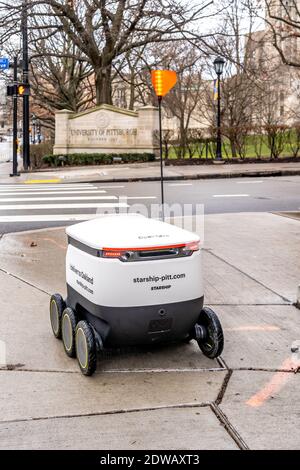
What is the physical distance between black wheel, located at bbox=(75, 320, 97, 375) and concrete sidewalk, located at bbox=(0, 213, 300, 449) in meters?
0.09

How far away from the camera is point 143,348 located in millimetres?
4562

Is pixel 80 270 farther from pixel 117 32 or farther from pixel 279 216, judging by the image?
pixel 117 32

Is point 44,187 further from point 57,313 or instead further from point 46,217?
point 57,313

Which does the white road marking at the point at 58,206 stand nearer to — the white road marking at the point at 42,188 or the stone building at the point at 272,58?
the white road marking at the point at 42,188

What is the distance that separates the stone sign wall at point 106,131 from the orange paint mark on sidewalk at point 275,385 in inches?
898

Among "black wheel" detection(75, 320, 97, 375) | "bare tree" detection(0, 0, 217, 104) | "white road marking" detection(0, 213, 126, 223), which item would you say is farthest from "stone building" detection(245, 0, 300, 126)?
"black wheel" detection(75, 320, 97, 375)

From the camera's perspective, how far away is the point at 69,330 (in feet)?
14.4

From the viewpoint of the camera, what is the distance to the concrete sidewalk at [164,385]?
3.26 meters

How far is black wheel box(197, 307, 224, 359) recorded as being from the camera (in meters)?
4.23

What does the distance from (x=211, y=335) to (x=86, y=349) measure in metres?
0.90

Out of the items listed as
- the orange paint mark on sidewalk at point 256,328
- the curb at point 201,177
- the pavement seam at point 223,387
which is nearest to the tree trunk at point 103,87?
the curb at point 201,177

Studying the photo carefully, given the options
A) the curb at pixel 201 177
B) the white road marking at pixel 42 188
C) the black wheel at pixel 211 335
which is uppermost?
the curb at pixel 201 177
